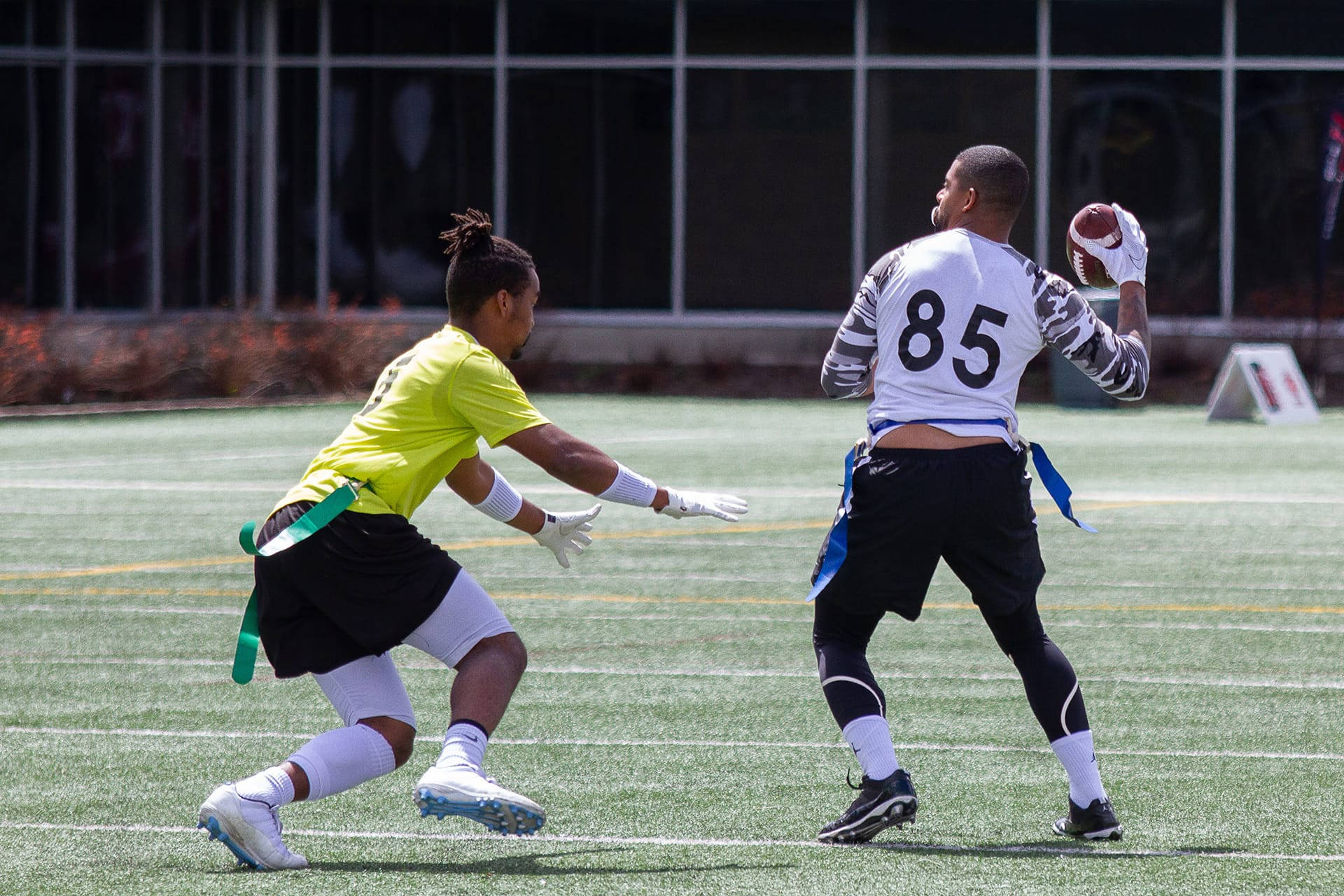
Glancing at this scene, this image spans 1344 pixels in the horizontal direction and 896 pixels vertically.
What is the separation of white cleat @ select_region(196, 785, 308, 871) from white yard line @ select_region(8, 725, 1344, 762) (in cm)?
187

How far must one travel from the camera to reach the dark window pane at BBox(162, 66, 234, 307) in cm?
2831

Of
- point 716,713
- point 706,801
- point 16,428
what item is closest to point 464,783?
point 706,801

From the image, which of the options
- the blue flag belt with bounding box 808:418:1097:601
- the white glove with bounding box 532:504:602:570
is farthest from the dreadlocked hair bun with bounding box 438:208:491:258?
the blue flag belt with bounding box 808:418:1097:601

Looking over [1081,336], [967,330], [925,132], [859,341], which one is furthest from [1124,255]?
[925,132]

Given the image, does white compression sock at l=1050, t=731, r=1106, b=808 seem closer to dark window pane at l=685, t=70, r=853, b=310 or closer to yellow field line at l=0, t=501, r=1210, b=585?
yellow field line at l=0, t=501, r=1210, b=585

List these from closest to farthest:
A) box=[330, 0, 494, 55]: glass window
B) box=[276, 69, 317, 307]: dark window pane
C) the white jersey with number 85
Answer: the white jersey with number 85 < box=[330, 0, 494, 55]: glass window < box=[276, 69, 317, 307]: dark window pane

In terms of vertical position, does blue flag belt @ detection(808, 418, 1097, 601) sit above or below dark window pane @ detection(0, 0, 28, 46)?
below

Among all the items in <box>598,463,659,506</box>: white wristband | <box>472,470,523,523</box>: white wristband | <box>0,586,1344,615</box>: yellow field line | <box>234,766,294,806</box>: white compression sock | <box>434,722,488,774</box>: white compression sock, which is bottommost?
<box>0,586,1344,615</box>: yellow field line

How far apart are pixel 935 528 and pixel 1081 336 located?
0.66 m

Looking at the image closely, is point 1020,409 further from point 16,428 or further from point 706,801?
point 706,801

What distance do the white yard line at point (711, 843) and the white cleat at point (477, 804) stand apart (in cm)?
32

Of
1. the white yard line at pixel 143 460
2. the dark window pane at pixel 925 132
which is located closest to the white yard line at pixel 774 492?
the white yard line at pixel 143 460

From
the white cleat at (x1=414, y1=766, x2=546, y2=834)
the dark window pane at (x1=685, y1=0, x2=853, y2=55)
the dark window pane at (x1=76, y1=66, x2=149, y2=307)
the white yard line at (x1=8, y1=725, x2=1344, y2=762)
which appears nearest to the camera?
the white cleat at (x1=414, y1=766, x2=546, y2=834)

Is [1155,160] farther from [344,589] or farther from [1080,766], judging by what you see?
[344,589]
